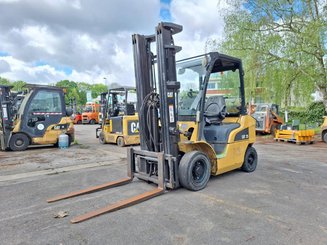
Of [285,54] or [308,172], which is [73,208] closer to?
[308,172]

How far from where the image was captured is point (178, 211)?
359 centimetres

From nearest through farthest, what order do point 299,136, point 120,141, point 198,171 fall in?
point 198,171 → point 120,141 → point 299,136

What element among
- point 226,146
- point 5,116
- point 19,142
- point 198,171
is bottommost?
point 198,171

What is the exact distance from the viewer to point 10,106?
9.60 m

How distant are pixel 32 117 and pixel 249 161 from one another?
792 centimetres

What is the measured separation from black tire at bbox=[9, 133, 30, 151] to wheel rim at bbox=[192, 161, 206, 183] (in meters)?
7.69

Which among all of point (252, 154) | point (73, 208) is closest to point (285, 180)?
point (252, 154)

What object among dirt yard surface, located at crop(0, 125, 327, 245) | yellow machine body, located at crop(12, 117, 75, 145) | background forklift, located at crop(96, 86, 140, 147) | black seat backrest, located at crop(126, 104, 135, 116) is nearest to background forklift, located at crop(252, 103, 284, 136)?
black seat backrest, located at crop(126, 104, 135, 116)

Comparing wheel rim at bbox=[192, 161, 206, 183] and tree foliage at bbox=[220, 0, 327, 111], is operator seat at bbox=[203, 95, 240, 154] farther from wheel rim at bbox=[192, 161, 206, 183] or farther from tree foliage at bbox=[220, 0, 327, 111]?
tree foliage at bbox=[220, 0, 327, 111]

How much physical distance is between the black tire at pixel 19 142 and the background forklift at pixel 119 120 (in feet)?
10.1

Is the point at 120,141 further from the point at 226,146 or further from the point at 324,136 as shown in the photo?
the point at 324,136

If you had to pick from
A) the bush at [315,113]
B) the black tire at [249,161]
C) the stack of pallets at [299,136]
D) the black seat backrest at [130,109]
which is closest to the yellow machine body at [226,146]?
the black tire at [249,161]

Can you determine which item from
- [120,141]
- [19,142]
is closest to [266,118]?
[120,141]

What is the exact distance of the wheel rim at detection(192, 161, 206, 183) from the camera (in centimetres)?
445
